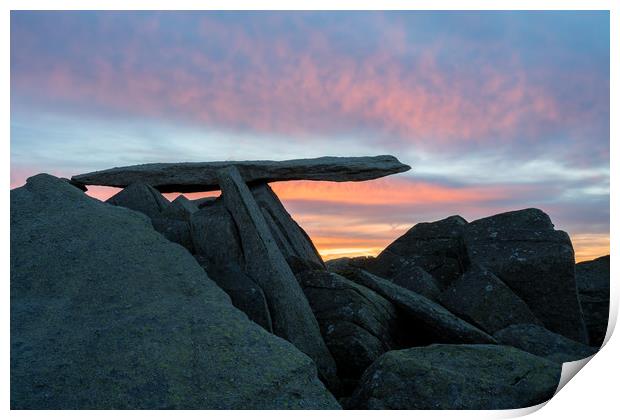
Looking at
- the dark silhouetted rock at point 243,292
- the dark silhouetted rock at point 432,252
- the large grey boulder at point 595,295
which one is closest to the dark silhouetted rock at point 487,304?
the dark silhouetted rock at point 432,252

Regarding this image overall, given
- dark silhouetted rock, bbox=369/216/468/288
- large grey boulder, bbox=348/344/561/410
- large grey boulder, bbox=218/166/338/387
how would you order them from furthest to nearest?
1. dark silhouetted rock, bbox=369/216/468/288
2. large grey boulder, bbox=218/166/338/387
3. large grey boulder, bbox=348/344/561/410

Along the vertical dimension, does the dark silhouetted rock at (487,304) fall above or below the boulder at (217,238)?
below

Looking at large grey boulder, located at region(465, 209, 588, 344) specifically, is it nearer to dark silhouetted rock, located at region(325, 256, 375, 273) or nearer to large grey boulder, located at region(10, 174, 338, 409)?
dark silhouetted rock, located at region(325, 256, 375, 273)

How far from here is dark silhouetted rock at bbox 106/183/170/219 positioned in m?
13.1

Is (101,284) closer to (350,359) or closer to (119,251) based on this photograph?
(119,251)

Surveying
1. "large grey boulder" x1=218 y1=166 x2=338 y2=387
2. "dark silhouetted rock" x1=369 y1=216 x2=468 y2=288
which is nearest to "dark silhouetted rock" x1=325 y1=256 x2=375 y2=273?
"dark silhouetted rock" x1=369 y1=216 x2=468 y2=288

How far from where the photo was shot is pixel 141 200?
13.3m

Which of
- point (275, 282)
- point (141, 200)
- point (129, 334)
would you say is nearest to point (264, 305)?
point (275, 282)

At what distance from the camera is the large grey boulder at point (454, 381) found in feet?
25.6

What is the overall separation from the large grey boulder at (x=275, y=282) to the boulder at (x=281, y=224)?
1.69m

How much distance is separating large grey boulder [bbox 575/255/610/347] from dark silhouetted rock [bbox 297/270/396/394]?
5394mm

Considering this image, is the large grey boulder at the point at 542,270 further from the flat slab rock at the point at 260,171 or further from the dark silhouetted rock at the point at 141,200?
the dark silhouetted rock at the point at 141,200
